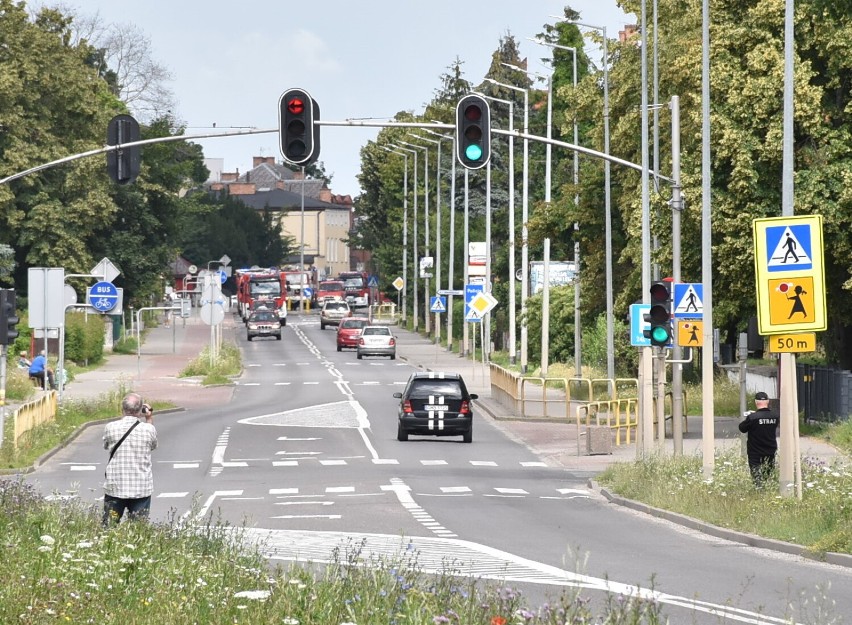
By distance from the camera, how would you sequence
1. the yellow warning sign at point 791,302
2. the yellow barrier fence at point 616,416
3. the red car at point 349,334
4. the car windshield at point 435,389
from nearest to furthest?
the yellow warning sign at point 791,302 < the yellow barrier fence at point 616,416 < the car windshield at point 435,389 < the red car at point 349,334

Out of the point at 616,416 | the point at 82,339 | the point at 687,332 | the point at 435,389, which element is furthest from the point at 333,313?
the point at 687,332

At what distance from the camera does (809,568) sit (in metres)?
16.5

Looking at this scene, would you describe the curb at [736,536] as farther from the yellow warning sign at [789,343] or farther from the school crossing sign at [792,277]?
the school crossing sign at [792,277]

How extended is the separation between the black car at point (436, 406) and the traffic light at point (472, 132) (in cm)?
1569

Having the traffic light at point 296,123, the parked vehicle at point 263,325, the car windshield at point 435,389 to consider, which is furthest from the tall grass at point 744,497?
the parked vehicle at point 263,325

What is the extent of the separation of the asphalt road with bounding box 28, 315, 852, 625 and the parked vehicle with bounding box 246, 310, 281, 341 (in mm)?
43778

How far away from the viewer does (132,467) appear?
1595 centimetres

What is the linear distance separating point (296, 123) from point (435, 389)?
15.4 meters

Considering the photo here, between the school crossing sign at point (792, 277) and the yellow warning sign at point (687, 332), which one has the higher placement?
the school crossing sign at point (792, 277)

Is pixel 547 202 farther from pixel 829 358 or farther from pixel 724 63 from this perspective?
pixel 724 63

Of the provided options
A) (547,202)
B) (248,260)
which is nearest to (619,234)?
(547,202)

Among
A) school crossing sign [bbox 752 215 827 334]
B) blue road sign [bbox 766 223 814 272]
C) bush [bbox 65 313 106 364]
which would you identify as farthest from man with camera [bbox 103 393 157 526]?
bush [bbox 65 313 106 364]

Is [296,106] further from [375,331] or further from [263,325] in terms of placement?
[263,325]

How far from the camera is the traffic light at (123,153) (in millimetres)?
26891
